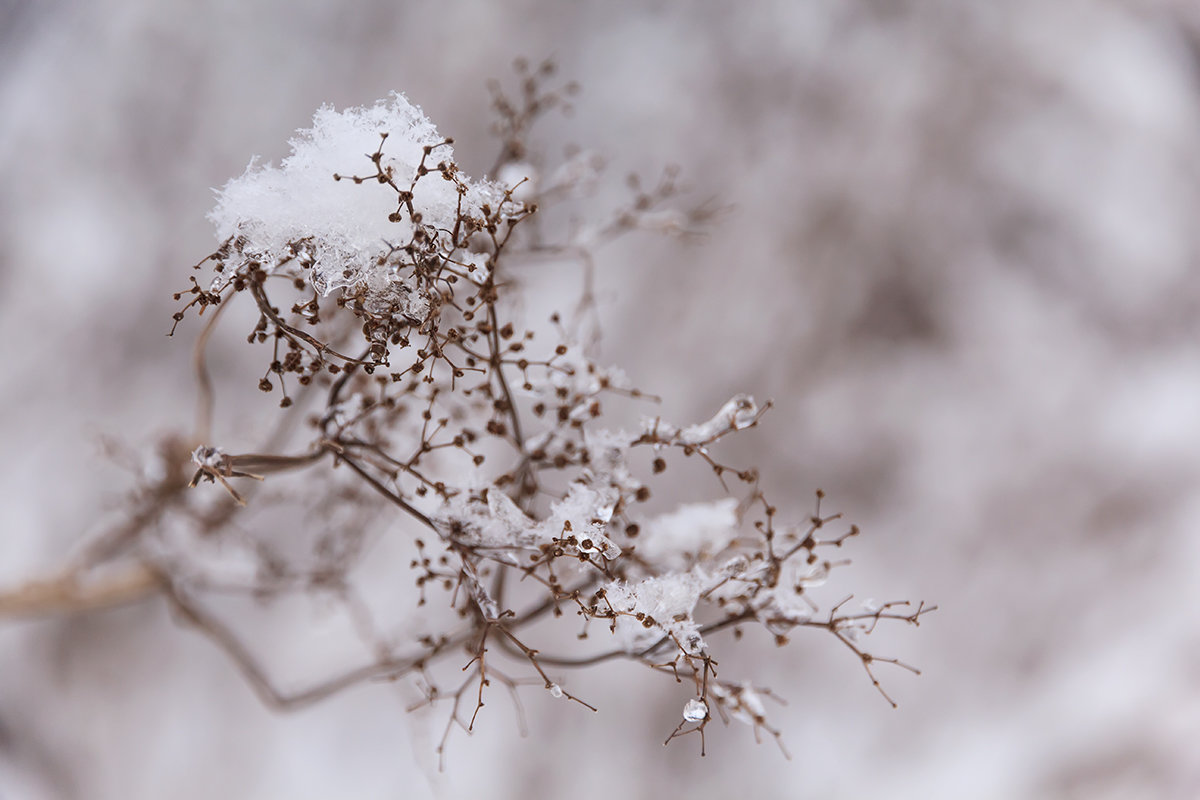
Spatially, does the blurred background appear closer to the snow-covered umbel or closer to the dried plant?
the dried plant

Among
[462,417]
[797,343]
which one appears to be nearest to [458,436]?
[462,417]

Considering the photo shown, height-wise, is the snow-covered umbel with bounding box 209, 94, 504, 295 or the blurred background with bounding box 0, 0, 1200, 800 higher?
the blurred background with bounding box 0, 0, 1200, 800

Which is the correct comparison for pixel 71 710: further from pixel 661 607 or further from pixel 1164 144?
pixel 1164 144

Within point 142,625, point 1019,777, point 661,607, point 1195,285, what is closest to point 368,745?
point 142,625

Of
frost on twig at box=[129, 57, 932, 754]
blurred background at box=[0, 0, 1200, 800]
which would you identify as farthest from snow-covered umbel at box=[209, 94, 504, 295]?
blurred background at box=[0, 0, 1200, 800]

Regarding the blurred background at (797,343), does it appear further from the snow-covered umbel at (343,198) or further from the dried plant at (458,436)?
the snow-covered umbel at (343,198)

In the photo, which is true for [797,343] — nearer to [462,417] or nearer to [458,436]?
[462,417]

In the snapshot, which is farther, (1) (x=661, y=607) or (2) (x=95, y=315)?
(2) (x=95, y=315)
